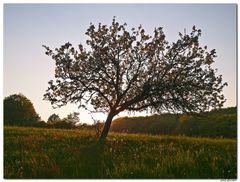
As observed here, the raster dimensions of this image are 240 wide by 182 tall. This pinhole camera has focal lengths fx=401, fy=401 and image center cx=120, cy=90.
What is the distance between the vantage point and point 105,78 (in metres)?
12.8

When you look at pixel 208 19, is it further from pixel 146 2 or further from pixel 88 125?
pixel 88 125

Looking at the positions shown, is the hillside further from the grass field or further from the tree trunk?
the tree trunk

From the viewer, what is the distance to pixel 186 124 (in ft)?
48.3

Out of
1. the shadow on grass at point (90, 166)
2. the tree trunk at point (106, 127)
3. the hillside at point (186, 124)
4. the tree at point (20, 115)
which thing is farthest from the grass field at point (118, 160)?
the tree at point (20, 115)

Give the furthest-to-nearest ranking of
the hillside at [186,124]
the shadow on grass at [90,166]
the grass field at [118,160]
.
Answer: the hillside at [186,124] < the shadow on grass at [90,166] < the grass field at [118,160]

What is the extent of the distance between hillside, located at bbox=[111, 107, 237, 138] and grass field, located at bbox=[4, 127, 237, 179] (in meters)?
0.67

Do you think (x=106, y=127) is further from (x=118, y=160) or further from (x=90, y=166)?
(x=90, y=166)

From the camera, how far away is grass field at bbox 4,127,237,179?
8750mm

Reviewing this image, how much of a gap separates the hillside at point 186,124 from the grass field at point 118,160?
67cm

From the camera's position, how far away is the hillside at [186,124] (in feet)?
39.0

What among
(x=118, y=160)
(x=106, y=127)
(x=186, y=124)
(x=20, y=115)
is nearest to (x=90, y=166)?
(x=118, y=160)

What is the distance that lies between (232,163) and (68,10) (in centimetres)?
584

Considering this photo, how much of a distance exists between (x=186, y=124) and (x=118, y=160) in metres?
5.59

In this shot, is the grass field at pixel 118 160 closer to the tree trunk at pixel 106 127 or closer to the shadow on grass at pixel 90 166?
the shadow on grass at pixel 90 166
